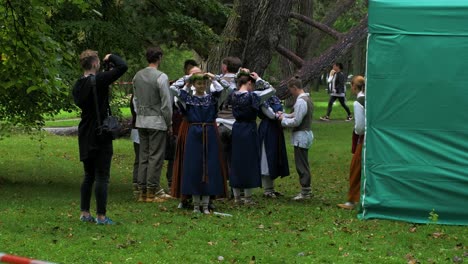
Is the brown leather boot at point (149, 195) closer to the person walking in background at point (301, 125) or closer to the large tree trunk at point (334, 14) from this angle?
Answer: the person walking in background at point (301, 125)

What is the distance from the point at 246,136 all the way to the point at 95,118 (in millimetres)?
2699

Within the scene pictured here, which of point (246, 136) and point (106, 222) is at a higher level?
point (246, 136)

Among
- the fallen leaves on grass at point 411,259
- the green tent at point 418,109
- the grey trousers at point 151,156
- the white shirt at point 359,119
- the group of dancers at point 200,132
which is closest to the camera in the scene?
the fallen leaves on grass at point 411,259

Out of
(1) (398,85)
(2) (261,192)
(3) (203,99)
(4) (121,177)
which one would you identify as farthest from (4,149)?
(1) (398,85)

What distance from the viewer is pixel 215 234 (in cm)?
872

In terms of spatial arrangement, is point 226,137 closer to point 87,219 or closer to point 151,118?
point 151,118

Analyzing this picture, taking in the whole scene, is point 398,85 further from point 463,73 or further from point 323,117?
point 323,117

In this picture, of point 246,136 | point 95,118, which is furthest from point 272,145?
point 95,118

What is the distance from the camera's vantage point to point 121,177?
15055mm

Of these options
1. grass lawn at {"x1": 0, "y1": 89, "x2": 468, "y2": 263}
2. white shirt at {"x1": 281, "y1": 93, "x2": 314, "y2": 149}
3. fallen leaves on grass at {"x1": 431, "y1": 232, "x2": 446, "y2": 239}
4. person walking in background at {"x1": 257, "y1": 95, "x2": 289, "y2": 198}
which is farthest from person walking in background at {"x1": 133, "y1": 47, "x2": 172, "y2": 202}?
fallen leaves on grass at {"x1": 431, "y1": 232, "x2": 446, "y2": 239}

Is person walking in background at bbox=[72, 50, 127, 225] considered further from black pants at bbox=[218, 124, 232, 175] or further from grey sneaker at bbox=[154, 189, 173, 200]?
black pants at bbox=[218, 124, 232, 175]

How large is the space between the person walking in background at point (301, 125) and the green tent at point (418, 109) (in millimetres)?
1917

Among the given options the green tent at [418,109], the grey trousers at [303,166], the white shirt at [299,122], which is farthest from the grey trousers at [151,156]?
the green tent at [418,109]

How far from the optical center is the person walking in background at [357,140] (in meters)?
10.4
